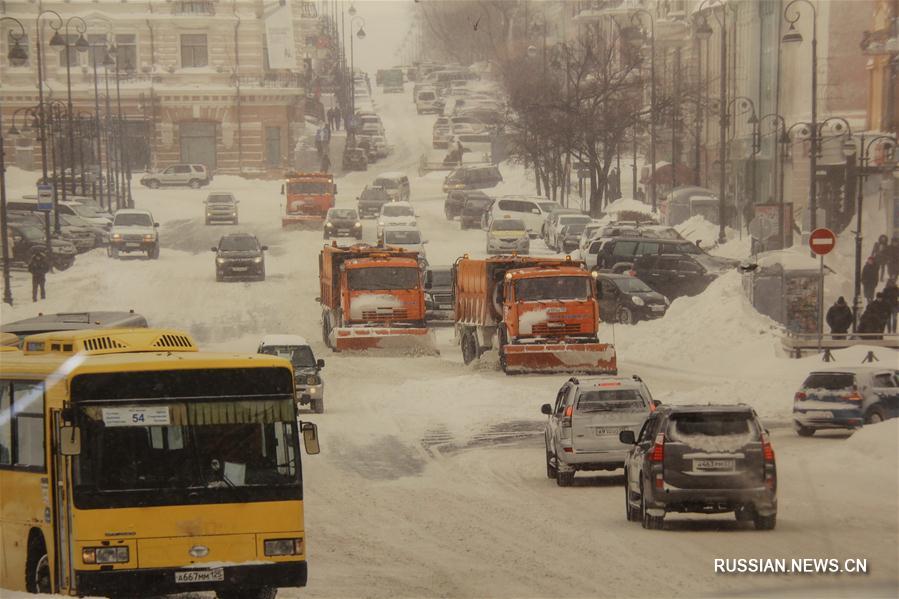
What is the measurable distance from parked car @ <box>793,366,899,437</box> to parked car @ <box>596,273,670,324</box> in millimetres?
15823

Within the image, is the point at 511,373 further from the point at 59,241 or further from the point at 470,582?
the point at 59,241

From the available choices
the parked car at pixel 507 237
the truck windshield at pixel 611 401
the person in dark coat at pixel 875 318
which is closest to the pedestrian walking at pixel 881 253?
the person in dark coat at pixel 875 318

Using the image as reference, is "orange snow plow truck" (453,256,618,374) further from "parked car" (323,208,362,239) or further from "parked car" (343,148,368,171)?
"parked car" (343,148,368,171)

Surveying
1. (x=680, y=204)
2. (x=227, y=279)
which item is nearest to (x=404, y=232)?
(x=227, y=279)

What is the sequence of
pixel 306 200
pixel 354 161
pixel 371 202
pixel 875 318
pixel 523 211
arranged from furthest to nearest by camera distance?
1. pixel 354 161
2. pixel 371 202
3. pixel 306 200
4. pixel 523 211
5. pixel 875 318

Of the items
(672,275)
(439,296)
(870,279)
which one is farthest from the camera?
(672,275)

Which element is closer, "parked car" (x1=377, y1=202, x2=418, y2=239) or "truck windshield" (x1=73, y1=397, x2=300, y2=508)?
"truck windshield" (x1=73, y1=397, x2=300, y2=508)

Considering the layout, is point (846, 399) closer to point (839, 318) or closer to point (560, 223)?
point (839, 318)

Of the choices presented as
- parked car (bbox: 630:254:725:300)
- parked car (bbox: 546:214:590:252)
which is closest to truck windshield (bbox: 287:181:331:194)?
parked car (bbox: 546:214:590:252)

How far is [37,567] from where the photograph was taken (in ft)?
45.2

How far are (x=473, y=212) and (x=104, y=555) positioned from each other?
58339 millimetres

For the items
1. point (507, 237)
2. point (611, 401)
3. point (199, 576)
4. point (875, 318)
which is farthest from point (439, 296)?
point (199, 576)

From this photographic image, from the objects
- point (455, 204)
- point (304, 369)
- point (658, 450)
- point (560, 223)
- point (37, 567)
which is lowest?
point (304, 369)

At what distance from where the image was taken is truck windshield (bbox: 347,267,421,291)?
129ft
